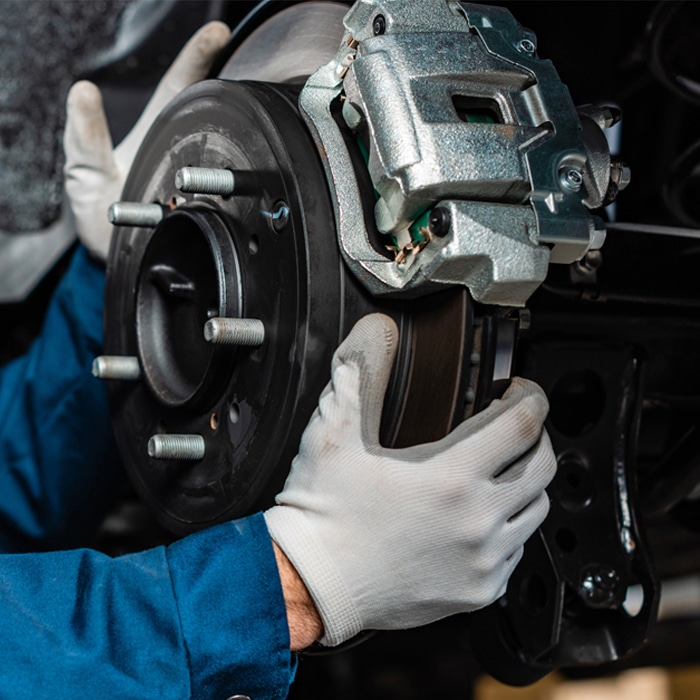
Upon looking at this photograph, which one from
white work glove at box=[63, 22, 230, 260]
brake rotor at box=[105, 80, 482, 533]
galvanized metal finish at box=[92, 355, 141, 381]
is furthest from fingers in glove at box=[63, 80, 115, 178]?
galvanized metal finish at box=[92, 355, 141, 381]

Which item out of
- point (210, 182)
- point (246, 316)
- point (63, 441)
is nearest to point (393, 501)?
point (246, 316)

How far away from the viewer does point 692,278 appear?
2.97 ft

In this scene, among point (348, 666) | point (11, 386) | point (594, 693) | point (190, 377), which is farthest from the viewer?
point (594, 693)

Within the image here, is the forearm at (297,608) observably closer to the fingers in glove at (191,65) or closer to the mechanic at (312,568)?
the mechanic at (312,568)

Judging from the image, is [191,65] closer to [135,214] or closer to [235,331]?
[135,214]

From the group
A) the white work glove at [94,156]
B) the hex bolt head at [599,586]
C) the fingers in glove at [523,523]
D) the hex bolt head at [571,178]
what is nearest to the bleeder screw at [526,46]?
the hex bolt head at [571,178]

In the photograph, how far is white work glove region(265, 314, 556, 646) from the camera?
65 cm

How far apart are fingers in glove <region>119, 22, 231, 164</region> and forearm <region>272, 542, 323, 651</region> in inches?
22.7

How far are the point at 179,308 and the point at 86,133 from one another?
1.38 ft

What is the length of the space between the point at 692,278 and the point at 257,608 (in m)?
0.53

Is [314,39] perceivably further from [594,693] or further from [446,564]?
[594,693]

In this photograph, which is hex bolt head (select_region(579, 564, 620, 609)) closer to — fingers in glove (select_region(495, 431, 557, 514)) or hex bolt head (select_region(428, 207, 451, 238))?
fingers in glove (select_region(495, 431, 557, 514))

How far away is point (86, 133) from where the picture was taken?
1156mm

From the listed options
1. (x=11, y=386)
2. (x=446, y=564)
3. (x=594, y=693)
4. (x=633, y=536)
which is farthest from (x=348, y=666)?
(x=446, y=564)
